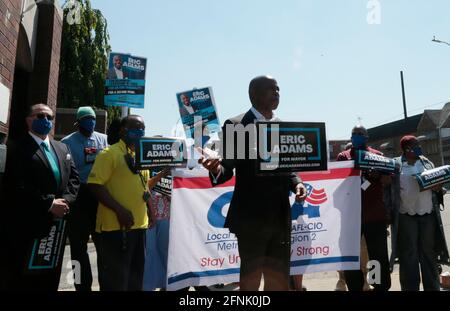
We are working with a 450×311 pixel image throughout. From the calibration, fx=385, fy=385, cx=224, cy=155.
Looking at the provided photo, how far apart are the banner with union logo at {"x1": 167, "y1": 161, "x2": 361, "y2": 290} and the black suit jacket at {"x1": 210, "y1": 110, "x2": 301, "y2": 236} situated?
4.87ft

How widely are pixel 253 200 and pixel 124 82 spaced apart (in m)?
5.26

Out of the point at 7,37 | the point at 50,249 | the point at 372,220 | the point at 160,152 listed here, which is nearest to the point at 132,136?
the point at 160,152

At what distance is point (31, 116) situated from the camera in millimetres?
3184

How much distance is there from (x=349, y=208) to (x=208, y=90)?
15.5ft

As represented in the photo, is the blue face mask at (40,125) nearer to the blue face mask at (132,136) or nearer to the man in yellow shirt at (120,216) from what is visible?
the man in yellow shirt at (120,216)

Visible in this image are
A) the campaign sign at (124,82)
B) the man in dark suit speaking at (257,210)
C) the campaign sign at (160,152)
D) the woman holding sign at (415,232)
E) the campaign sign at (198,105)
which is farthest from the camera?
the campaign sign at (198,105)

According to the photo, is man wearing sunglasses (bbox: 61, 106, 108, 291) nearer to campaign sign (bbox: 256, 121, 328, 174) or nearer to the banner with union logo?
the banner with union logo

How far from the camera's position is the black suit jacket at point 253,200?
2539mm

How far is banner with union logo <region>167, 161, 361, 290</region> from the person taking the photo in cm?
399

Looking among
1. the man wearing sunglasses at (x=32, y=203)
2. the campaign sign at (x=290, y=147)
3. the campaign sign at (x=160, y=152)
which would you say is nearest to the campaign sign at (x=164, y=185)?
the campaign sign at (x=160, y=152)

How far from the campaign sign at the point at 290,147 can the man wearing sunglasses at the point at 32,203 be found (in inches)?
64.3

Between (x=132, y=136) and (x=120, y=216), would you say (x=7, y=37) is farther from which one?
(x=120, y=216)
